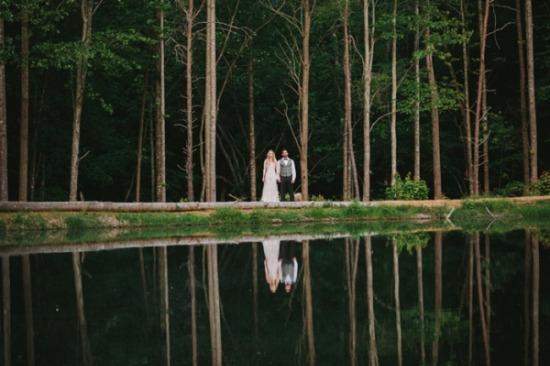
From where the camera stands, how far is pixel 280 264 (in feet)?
54.4

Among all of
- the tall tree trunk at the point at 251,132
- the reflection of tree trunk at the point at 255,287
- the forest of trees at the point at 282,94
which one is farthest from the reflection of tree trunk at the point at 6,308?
the tall tree trunk at the point at 251,132

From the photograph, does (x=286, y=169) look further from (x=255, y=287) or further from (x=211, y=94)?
(x=255, y=287)

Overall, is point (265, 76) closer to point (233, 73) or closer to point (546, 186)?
point (233, 73)

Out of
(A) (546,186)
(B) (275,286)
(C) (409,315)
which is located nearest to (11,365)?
(C) (409,315)

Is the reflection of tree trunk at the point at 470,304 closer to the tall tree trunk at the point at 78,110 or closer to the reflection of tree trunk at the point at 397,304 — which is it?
the reflection of tree trunk at the point at 397,304

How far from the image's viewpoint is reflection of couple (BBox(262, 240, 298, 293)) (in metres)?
14.1

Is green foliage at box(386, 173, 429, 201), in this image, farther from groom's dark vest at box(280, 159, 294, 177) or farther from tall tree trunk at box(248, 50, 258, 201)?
tall tree trunk at box(248, 50, 258, 201)

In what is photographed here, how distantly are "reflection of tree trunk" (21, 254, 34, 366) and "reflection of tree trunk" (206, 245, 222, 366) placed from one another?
5.72 ft

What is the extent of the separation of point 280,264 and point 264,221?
1285 cm

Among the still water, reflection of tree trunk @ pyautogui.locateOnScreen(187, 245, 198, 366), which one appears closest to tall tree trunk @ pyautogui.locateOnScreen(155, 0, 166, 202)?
reflection of tree trunk @ pyautogui.locateOnScreen(187, 245, 198, 366)

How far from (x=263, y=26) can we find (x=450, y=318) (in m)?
33.5

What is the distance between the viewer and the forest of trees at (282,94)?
34719mm

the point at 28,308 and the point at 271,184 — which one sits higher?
the point at 271,184

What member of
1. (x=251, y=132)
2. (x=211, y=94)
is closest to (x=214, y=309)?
(x=211, y=94)
